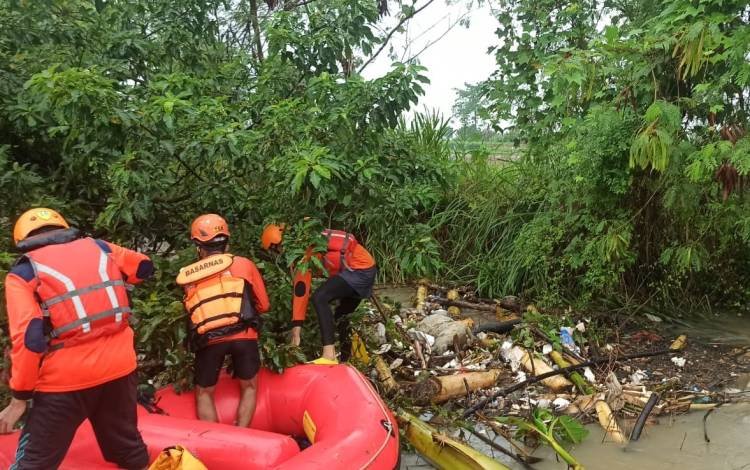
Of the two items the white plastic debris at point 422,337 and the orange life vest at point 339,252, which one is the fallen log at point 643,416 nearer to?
the white plastic debris at point 422,337

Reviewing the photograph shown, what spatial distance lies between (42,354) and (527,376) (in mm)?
3760

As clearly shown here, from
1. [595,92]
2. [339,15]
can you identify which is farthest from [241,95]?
[595,92]

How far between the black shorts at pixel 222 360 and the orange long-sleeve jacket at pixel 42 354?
29.6 inches

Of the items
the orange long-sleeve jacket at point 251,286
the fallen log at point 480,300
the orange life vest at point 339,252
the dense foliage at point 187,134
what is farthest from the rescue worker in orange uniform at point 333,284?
the fallen log at point 480,300

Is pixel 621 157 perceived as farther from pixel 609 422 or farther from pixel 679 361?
pixel 609 422

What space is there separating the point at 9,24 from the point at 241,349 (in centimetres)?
273

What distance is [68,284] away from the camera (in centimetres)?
253

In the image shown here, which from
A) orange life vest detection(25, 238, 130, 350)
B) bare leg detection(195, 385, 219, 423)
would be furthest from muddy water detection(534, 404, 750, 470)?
orange life vest detection(25, 238, 130, 350)

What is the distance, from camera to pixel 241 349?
11.7 feet

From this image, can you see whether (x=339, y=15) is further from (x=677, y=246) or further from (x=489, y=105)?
(x=677, y=246)

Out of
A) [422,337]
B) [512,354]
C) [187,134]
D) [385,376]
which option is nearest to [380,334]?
→ [422,337]

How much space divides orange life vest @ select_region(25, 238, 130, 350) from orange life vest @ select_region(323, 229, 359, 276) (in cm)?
179

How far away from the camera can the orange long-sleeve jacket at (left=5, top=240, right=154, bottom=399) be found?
2418 mm

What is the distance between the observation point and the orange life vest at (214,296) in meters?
3.44
